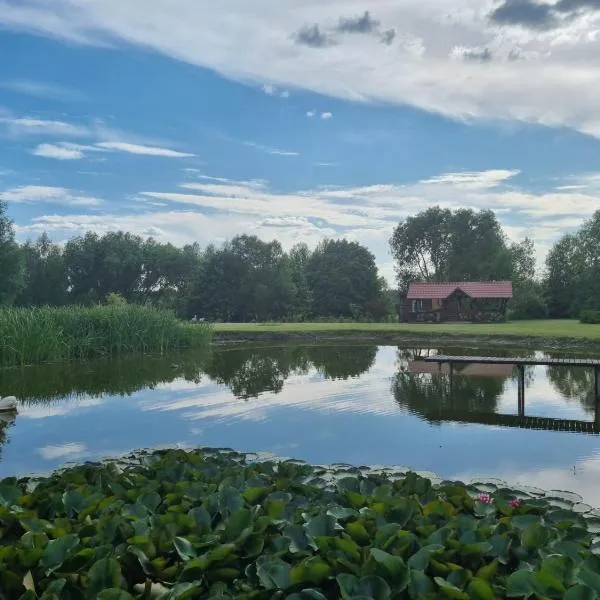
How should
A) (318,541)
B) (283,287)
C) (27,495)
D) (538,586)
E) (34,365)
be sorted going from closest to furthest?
(538,586)
(318,541)
(27,495)
(34,365)
(283,287)

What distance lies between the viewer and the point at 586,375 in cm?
1655

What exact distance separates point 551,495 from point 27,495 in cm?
422

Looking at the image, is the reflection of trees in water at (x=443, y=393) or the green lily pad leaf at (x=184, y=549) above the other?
the green lily pad leaf at (x=184, y=549)

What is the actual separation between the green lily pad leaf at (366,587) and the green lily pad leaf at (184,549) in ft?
2.75

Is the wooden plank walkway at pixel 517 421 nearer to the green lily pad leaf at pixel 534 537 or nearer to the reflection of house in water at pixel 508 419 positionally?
the reflection of house in water at pixel 508 419

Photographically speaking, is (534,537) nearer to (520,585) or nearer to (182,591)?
(520,585)

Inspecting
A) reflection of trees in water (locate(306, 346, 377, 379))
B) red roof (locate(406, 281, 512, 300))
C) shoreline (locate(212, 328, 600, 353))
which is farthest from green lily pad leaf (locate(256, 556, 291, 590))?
red roof (locate(406, 281, 512, 300))

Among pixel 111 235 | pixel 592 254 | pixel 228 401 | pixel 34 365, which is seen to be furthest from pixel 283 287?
pixel 228 401

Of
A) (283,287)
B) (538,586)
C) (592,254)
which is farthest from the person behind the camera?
(283,287)

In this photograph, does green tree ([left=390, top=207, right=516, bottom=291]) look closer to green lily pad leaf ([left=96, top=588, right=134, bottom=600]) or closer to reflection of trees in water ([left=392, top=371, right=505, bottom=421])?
reflection of trees in water ([left=392, top=371, right=505, bottom=421])

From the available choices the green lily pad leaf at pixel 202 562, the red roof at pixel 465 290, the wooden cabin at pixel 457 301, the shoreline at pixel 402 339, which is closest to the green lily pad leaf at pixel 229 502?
the green lily pad leaf at pixel 202 562

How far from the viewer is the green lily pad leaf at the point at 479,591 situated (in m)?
2.83

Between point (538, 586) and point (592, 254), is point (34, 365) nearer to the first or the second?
point (538, 586)

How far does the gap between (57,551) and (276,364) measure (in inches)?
666
